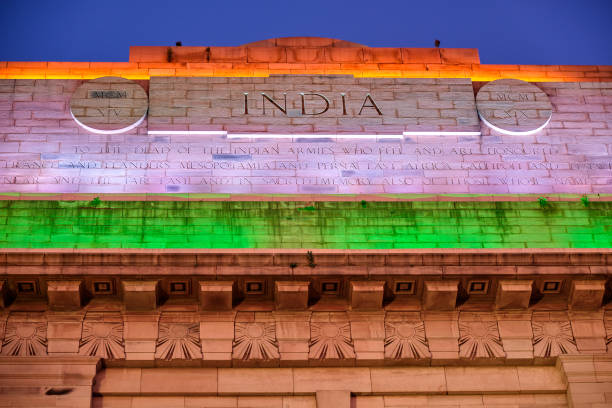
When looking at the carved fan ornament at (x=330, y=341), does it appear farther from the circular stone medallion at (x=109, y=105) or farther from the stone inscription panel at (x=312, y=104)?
the circular stone medallion at (x=109, y=105)

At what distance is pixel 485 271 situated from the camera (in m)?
20.9

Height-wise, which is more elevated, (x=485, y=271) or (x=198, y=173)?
(x=198, y=173)

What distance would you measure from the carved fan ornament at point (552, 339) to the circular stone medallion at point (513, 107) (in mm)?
6435

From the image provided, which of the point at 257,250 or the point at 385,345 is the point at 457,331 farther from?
the point at 257,250

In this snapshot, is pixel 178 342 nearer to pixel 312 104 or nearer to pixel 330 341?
pixel 330 341

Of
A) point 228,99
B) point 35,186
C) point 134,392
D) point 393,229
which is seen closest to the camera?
point 134,392

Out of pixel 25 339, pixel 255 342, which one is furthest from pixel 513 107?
pixel 25 339

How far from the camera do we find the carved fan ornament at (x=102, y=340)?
803 inches

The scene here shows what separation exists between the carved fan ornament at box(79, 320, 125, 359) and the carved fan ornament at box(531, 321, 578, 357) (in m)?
8.43

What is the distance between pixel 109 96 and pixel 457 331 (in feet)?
36.0

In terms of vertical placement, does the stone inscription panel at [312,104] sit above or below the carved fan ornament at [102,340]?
above

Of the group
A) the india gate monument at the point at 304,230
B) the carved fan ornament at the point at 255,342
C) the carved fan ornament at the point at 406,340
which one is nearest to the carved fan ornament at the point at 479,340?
the india gate monument at the point at 304,230

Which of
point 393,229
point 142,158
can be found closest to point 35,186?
point 142,158

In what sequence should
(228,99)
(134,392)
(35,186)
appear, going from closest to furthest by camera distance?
(134,392), (35,186), (228,99)
